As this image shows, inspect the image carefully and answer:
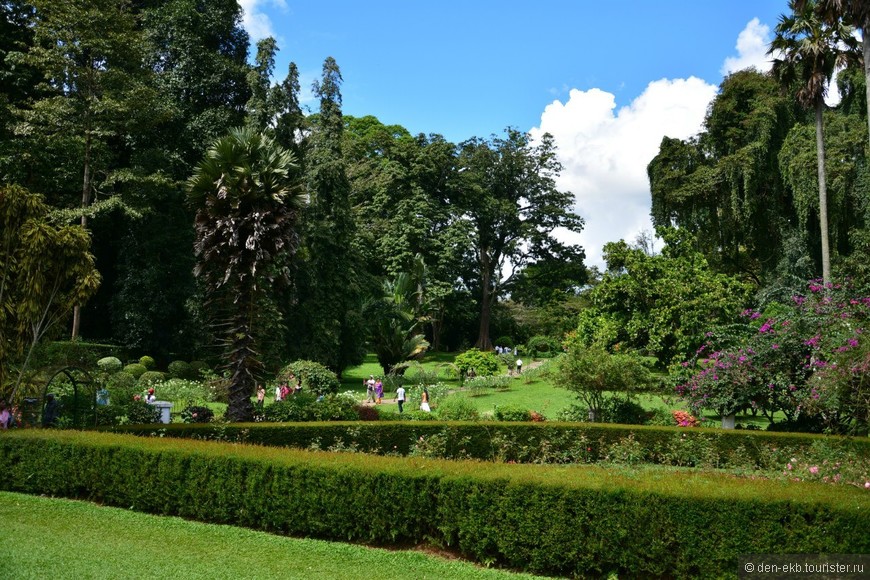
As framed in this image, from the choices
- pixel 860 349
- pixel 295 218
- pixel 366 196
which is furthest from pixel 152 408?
pixel 366 196

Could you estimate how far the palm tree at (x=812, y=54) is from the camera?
23047mm

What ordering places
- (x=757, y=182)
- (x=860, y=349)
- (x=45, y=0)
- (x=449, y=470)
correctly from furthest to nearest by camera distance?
1. (x=757, y=182)
2. (x=45, y=0)
3. (x=860, y=349)
4. (x=449, y=470)

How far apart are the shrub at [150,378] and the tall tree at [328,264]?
6.32 meters

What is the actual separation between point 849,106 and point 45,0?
123 ft

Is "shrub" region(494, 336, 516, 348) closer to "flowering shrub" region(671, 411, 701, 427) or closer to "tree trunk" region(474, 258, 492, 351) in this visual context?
"tree trunk" region(474, 258, 492, 351)

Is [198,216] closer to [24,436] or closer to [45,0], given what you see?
[24,436]

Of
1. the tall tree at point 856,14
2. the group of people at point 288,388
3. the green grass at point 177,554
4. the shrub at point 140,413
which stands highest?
the tall tree at point 856,14

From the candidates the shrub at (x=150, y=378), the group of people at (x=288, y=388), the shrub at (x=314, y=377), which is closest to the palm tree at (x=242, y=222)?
the group of people at (x=288, y=388)

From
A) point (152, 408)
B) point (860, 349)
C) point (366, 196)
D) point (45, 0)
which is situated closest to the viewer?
point (860, 349)

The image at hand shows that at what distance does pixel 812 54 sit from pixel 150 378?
91.9 ft

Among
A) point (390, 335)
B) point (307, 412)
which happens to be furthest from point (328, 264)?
point (307, 412)

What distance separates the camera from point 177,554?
780cm

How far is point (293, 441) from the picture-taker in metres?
15.4

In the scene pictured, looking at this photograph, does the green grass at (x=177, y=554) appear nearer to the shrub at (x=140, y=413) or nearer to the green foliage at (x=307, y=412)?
the shrub at (x=140, y=413)
